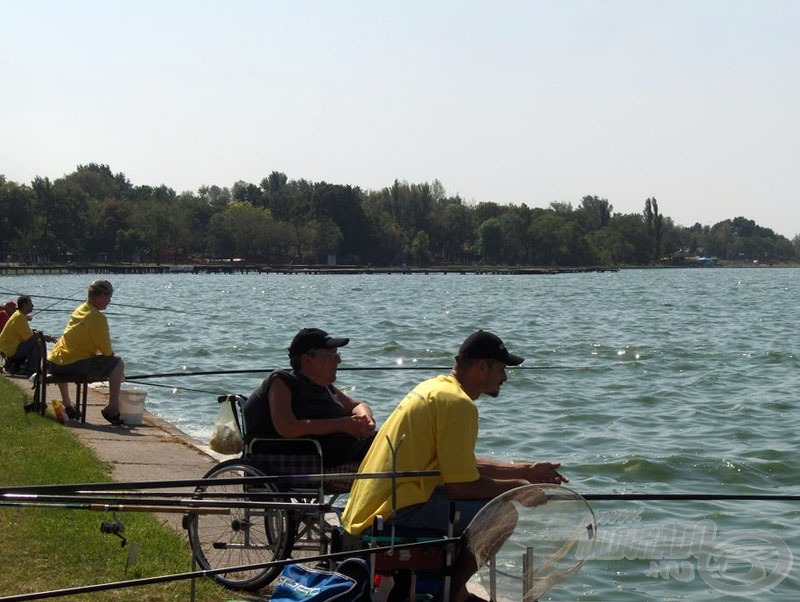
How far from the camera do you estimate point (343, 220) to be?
534ft

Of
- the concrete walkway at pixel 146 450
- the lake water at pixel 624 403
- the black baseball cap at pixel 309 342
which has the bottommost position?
the lake water at pixel 624 403

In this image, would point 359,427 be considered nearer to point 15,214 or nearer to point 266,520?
point 266,520

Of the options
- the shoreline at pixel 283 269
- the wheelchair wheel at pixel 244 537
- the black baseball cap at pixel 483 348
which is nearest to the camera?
the black baseball cap at pixel 483 348

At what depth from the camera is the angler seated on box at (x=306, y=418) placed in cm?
654

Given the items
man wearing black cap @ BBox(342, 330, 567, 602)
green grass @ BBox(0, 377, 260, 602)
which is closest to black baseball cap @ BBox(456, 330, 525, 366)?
man wearing black cap @ BBox(342, 330, 567, 602)

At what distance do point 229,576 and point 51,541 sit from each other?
1.09m

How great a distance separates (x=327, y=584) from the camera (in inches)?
196

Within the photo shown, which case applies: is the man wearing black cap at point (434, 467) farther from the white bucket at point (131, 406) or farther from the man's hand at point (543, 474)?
the white bucket at point (131, 406)

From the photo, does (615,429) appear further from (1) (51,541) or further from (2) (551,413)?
(1) (51,541)

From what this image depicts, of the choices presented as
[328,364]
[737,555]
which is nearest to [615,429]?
[737,555]

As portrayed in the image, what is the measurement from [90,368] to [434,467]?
22.8ft

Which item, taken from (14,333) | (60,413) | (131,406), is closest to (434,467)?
(60,413)

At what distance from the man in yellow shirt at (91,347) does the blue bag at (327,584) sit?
21.3 ft

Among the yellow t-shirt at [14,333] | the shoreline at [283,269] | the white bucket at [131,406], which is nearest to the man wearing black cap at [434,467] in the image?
the white bucket at [131,406]
